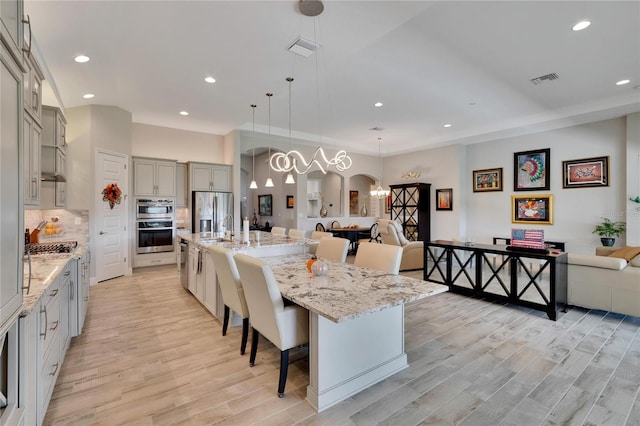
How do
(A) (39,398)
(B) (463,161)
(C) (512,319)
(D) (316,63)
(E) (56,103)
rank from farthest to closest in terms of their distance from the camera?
1. (B) (463,161)
2. (E) (56,103)
3. (D) (316,63)
4. (C) (512,319)
5. (A) (39,398)

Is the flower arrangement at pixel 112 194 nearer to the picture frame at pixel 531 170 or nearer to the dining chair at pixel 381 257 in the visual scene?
the dining chair at pixel 381 257

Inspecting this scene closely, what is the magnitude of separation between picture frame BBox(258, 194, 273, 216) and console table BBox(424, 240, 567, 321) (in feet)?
20.5

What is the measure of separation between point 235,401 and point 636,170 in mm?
7161

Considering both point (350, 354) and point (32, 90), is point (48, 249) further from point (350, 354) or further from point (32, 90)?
point (350, 354)

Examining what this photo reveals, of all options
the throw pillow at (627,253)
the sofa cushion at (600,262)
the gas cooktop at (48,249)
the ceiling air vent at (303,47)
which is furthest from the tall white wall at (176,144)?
the throw pillow at (627,253)

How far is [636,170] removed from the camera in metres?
5.19

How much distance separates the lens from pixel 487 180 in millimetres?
7371

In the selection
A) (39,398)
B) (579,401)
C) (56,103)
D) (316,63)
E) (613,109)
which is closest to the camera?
(39,398)

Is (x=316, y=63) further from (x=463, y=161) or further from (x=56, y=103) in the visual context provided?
(x=463, y=161)

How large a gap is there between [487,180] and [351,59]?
17.4 ft

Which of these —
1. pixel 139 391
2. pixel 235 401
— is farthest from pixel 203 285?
pixel 235 401

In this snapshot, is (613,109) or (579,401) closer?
(579,401)

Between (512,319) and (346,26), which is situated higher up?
(346,26)

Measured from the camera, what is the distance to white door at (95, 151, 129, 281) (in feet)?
17.2
